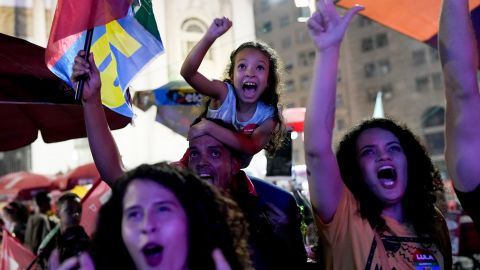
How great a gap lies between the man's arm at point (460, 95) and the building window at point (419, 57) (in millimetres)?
53020

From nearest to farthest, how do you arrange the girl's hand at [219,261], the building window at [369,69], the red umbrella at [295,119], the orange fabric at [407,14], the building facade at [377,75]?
the girl's hand at [219,261], the orange fabric at [407,14], the red umbrella at [295,119], the building facade at [377,75], the building window at [369,69]

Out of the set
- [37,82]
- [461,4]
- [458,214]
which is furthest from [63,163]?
[461,4]

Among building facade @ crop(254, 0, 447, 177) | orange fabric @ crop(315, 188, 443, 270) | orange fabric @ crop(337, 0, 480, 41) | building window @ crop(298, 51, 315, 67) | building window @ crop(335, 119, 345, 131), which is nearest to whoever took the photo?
orange fabric @ crop(315, 188, 443, 270)

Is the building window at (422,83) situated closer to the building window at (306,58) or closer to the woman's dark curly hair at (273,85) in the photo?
the building window at (306,58)

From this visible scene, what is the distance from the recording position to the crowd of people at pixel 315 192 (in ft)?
5.94

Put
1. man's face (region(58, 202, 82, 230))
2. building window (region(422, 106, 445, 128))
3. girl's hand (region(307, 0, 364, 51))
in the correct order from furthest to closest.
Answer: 1. building window (region(422, 106, 445, 128))
2. man's face (region(58, 202, 82, 230))
3. girl's hand (region(307, 0, 364, 51))

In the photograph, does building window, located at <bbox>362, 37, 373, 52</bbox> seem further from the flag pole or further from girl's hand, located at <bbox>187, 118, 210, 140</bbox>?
the flag pole

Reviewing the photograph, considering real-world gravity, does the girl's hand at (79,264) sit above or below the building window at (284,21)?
below

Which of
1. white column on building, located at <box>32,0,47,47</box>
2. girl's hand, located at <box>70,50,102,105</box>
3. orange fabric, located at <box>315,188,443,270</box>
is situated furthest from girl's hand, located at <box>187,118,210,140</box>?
white column on building, located at <box>32,0,47,47</box>

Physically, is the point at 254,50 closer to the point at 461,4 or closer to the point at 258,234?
the point at 258,234

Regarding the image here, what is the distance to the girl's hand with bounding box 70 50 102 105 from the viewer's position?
8.63ft

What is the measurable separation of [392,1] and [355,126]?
3.46 m

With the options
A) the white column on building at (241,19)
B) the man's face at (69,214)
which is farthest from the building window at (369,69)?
the man's face at (69,214)

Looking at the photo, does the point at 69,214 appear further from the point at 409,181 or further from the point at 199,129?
the point at 409,181
